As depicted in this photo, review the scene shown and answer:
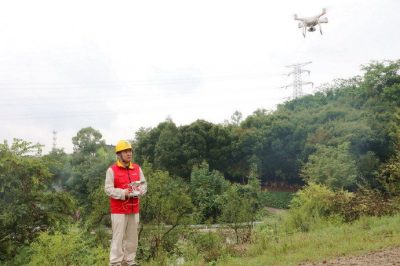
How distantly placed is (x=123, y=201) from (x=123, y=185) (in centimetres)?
21

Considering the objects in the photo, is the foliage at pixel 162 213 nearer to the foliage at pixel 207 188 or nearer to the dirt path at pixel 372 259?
the dirt path at pixel 372 259

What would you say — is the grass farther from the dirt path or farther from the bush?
the bush

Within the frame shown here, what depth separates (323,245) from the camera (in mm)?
8359

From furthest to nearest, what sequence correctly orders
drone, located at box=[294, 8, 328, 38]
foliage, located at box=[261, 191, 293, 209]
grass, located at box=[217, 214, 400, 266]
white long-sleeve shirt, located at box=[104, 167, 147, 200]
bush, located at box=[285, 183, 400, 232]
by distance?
foliage, located at box=[261, 191, 293, 209]
drone, located at box=[294, 8, 328, 38]
bush, located at box=[285, 183, 400, 232]
grass, located at box=[217, 214, 400, 266]
white long-sleeve shirt, located at box=[104, 167, 147, 200]

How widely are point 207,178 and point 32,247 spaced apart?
22492 mm

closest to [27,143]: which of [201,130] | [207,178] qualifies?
[207,178]

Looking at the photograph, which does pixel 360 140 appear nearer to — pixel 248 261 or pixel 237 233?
pixel 237 233

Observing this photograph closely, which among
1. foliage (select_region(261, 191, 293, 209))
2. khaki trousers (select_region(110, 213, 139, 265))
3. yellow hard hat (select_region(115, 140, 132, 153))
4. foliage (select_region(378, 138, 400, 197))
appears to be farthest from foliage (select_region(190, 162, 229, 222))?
yellow hard hat (select_region(115, 140, 132, 153))

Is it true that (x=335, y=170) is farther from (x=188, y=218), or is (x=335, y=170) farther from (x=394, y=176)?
(x=188, y=218)

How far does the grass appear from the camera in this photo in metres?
7.40

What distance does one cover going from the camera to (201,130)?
42.2 m

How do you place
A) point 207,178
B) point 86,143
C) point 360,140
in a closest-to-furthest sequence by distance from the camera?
point 207,178, point 360,140, point 86,143

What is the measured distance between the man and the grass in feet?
5.54

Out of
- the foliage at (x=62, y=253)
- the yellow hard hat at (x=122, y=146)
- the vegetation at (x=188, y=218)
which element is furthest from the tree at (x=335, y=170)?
the yellow hard hat at (x=122, y=146)
